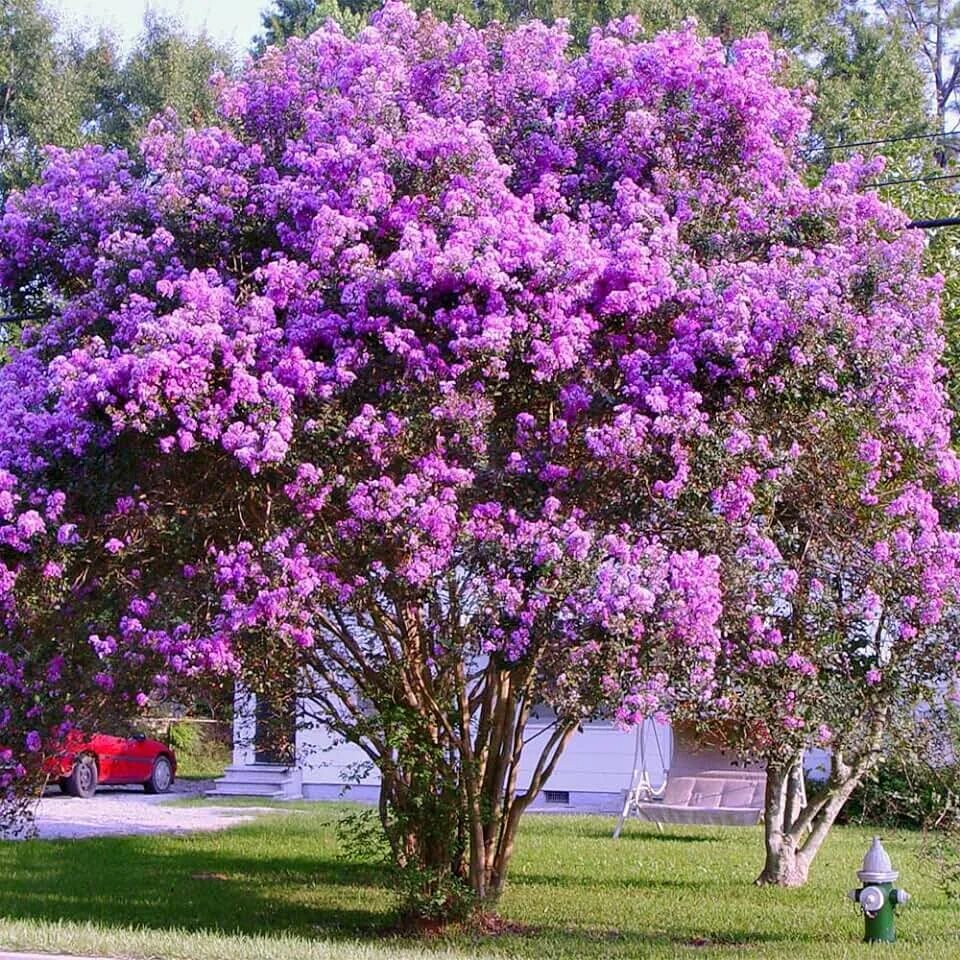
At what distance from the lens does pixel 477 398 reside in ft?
27.4

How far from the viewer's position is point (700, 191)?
9.53 meters

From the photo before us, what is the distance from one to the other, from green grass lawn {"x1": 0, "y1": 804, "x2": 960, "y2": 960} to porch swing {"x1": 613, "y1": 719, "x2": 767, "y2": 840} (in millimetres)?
427

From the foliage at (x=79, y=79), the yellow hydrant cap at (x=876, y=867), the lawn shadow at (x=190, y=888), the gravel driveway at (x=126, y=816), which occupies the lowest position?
the gravel driveway at (x=126, y=816)

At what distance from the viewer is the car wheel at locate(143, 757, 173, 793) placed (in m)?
25.0

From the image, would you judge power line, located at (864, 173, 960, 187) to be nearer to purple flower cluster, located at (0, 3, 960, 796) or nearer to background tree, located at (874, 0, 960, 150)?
purple flower cluster, located at (0, 3, 960, 796)

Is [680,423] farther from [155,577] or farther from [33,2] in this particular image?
[33,2]

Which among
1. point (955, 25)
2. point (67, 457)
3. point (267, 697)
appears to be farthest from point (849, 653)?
point (955, 25)

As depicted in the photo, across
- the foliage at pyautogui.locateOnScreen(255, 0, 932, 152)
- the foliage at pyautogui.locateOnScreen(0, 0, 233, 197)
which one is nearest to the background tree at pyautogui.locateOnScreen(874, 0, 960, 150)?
the foliage at pyautogui.locateOnScreen(255, 0, 932, 152)

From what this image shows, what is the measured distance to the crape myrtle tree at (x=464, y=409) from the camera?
320 inches

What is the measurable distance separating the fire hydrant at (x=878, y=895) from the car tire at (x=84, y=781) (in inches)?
633

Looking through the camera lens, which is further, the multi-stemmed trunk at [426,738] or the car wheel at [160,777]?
the car wheel at [160,777]

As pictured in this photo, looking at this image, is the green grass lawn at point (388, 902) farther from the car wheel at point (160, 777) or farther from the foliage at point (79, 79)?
the foliage at point (79, 79)

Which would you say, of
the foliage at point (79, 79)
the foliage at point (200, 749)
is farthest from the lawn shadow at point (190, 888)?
the foliage at point (79, 79)

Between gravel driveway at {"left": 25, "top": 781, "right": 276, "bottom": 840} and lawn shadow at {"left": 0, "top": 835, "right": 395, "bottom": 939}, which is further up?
lawn shadow at {"left": 0, "top": 835, "right": 395, "bottom": 939}
